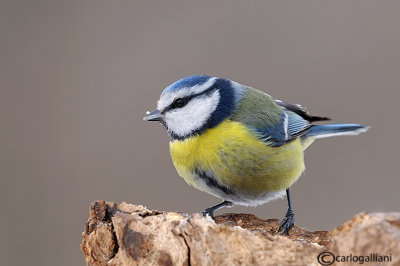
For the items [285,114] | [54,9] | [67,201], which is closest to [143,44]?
[54,9]

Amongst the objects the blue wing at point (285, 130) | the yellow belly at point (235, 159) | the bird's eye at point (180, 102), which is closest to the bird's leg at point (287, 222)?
the yellow belly at point (235, 159)

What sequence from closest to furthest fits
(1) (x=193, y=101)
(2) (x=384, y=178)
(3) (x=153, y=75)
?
(1) (x=193, y=101) → (2) (x=384, y=178) → (3) (x=153, y=75)

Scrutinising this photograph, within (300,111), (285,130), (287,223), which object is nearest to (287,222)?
(287,223)

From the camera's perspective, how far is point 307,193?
11.8 feet

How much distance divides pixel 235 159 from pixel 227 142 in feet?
0.27

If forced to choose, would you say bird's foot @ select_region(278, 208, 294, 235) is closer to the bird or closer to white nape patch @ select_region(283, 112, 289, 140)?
the bird

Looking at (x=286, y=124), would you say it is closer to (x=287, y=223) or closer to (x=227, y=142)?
(x=227, y=142)

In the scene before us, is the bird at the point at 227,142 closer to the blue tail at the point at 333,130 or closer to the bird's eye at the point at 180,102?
the bird's eye at the point at 180,102

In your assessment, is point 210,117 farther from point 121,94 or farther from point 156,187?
point 121,94

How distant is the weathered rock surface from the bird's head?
650 millimetres

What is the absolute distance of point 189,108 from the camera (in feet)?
7.79

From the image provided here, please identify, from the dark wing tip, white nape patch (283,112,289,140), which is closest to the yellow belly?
white nape patch (283,112,289,140)

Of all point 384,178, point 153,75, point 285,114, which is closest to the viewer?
point 285,114

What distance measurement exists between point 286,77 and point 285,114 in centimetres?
137
